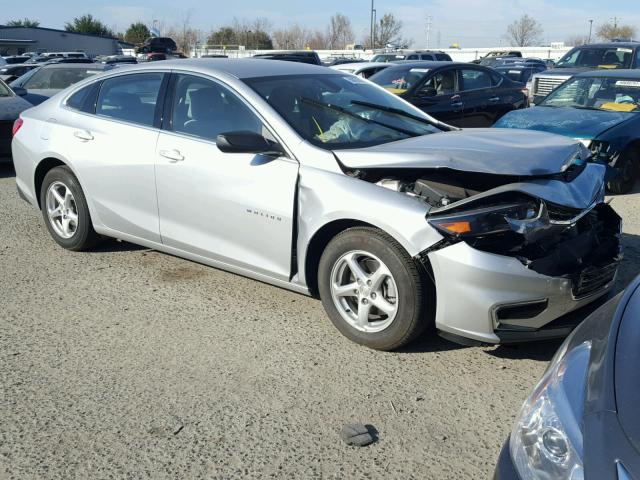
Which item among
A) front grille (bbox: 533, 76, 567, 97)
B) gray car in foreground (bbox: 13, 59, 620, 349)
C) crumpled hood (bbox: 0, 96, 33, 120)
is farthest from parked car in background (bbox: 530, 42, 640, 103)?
gray car in foreground (bbox: 13, 59, 620, 349)

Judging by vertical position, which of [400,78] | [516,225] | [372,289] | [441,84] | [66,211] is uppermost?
[400,78]

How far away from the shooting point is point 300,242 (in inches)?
161

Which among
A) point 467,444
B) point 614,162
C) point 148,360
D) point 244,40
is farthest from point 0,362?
point 244,40

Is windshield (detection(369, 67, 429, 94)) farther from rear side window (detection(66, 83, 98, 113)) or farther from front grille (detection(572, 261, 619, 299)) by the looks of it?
front grille (detection(572, 261, 619, 299))

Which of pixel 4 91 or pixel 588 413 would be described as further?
pixel 4 91

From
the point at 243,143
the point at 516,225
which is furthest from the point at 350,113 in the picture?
the point at 516,225

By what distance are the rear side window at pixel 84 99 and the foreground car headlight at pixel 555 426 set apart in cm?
444

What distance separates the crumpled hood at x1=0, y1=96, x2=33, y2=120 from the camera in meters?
9.59

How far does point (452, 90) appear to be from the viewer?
1109 cm

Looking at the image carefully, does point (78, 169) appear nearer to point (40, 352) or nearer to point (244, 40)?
point (40, 352)

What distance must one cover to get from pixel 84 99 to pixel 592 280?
13.4 ft

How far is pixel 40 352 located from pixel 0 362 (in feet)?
0.71

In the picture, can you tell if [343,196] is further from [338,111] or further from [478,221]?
[338,111]

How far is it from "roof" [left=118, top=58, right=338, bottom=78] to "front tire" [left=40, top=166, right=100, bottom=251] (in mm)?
1060
